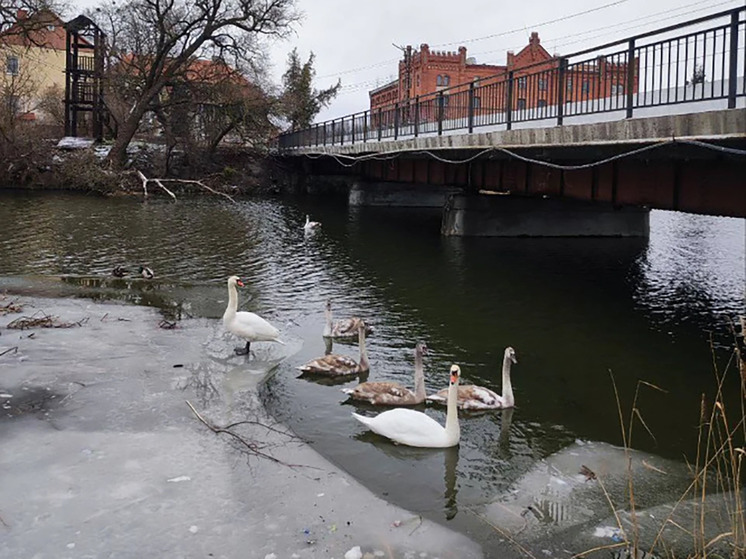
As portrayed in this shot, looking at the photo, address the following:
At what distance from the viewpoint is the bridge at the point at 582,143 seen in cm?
1075

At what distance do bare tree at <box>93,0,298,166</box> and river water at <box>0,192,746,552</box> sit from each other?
1820 centimetres

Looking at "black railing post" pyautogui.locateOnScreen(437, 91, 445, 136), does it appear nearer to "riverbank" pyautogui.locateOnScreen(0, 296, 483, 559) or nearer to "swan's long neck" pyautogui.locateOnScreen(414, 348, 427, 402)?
"riverbank" pyautogui.locateOnScreen(0, 296, 483, 559)

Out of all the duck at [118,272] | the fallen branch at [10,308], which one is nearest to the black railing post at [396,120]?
the duck at [118,272]

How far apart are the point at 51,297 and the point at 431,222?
2126 cm

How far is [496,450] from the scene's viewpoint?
7852 mm

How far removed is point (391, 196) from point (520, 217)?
1761 cm

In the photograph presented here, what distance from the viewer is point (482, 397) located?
354 inches

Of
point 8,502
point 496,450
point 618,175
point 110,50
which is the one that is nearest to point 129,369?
point 8,502

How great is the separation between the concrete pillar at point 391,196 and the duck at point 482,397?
34.2 m

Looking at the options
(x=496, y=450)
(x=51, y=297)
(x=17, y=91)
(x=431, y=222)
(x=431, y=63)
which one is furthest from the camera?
(x=431, y=63)

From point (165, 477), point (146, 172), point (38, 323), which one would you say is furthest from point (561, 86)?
point (146, 172)

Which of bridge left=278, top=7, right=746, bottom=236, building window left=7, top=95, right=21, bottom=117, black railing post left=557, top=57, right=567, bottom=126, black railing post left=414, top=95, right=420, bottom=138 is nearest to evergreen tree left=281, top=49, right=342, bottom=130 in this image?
building window left=7, top=95, right=21, bottom=117

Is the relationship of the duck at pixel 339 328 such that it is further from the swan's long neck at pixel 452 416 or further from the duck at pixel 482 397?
the swan's long neck at pixel 452 416

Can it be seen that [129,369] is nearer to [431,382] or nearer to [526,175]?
[431,382]
